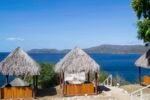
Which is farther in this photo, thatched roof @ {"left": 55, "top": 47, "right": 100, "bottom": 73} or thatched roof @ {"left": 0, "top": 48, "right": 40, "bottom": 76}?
thatched roof @ {"left": 55, "top": 47, "right": 100, "bottom": 73}

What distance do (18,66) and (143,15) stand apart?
9427 mm

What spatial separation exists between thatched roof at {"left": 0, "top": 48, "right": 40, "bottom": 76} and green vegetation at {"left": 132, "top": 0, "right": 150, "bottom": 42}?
7673mm

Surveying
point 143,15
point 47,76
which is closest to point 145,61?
point 143,15

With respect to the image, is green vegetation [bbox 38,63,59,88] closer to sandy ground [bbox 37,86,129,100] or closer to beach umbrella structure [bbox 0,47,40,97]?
sandy ground [bbox 37,86,129,100]

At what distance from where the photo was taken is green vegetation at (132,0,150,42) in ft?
82.5

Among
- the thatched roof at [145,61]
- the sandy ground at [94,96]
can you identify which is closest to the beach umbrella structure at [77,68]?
the sandy ground at [94,96]

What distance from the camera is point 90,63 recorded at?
2653 cm

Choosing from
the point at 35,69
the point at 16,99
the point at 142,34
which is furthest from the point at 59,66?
the point at 142,34

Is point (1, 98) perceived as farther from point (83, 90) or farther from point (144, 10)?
point (144, 10)

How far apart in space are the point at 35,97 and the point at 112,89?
271 inches

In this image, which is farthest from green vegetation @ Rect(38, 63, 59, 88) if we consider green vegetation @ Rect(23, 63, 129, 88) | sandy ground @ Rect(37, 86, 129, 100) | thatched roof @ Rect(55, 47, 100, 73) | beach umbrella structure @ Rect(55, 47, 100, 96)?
thatched roof @ Rect(55, 47, 100, 73)

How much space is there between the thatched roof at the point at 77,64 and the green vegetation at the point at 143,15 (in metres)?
3.95

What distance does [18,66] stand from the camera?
2519 centimetres

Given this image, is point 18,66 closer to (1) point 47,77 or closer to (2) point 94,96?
(2) point 94,96
